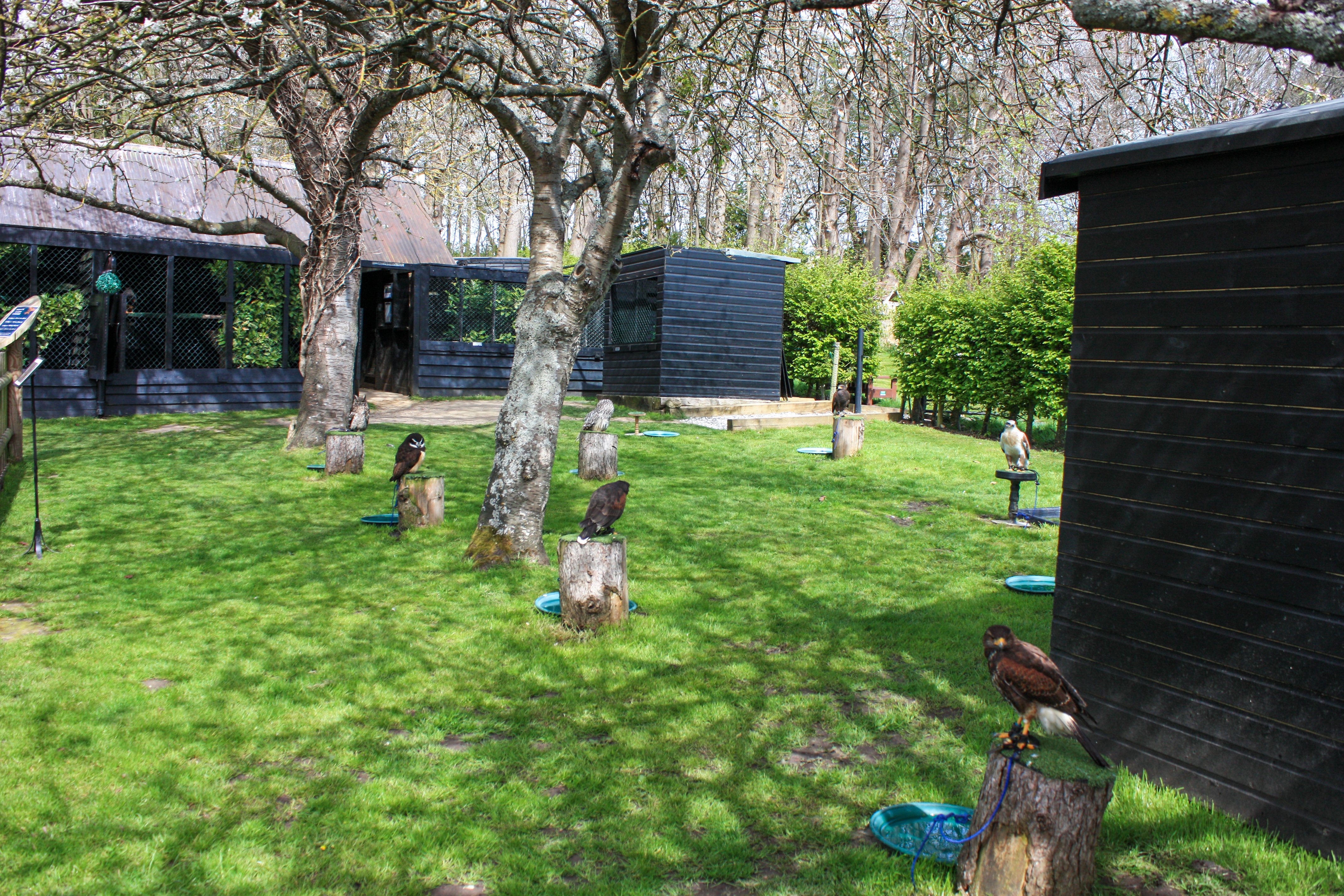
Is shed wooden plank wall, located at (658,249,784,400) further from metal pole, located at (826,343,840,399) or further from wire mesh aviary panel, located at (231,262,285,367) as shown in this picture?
wire mesh aviary panel, located at (231,262,285,367)

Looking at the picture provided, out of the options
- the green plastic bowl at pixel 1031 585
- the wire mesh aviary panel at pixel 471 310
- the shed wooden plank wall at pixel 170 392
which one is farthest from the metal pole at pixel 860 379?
the green plastic bowl at pixel 1031 585

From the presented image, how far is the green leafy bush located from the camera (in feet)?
71.6

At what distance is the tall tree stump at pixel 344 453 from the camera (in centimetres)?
1145

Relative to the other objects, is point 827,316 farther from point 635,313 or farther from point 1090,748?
point 1090,748

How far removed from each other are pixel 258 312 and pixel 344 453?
9.45 metres

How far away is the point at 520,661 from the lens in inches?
235

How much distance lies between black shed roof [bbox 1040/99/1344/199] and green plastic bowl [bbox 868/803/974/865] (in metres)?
3.19

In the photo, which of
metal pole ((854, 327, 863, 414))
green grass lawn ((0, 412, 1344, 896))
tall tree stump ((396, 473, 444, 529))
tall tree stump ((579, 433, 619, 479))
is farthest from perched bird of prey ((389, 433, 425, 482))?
metal pole ((854, 327, 863, 414))

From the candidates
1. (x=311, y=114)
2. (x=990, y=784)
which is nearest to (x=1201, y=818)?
(x=990, y=784)

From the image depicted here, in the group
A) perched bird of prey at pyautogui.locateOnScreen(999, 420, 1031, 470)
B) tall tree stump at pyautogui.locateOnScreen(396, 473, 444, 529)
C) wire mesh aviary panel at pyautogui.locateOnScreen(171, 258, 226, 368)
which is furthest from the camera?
wire mesh aviary panel at pyautogui.locateOnScreen(171, 258, 226, 368)

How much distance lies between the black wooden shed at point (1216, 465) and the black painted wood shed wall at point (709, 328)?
1499 centimetres

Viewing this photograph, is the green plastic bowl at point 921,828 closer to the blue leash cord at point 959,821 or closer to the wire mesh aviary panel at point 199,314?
the blue leash cord at point 959,821

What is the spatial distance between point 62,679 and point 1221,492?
652 centimetres

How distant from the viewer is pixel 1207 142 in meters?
4.05
